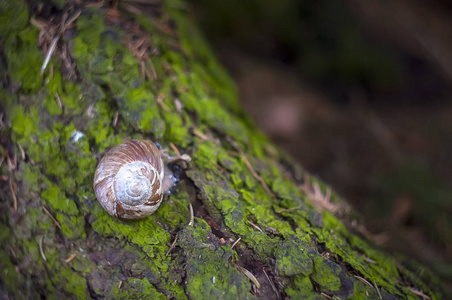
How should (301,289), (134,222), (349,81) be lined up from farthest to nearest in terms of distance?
(349,81), (134,222), (301,289)

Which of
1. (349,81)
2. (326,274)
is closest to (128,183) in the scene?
(326,274)

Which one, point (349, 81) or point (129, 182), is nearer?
point (129, 182)

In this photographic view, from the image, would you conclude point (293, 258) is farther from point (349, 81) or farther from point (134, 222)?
point (349, 81)

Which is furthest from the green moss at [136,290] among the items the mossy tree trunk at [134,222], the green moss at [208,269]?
Result: the green moss at [208,269]

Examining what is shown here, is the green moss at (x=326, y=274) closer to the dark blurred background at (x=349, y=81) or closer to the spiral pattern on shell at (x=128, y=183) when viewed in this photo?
the spiral pattern on shell at (x=128, y=183)

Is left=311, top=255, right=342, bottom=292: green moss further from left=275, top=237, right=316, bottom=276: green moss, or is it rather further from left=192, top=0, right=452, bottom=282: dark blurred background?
left=192, top=0, right=452, bottom=282: dark blurred background

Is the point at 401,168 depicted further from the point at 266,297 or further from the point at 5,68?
the point at 5,68

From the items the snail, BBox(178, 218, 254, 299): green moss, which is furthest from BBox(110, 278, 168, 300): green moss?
the snail
